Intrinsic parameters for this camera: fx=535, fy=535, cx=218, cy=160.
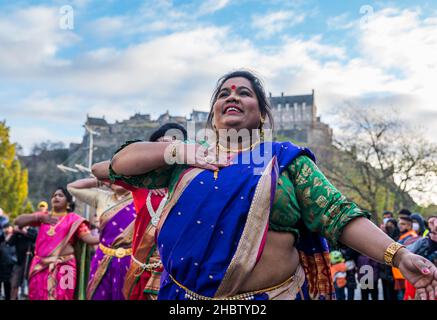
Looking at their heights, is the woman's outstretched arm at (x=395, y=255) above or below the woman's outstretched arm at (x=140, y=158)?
below

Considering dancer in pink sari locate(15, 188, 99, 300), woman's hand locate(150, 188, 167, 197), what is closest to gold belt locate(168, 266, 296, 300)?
woman's hand locate(150, 188, 167, 197)

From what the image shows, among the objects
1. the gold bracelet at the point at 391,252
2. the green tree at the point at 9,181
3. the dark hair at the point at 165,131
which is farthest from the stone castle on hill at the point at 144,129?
the gold bracelet at the point at 391,252

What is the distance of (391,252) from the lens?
2025 mm

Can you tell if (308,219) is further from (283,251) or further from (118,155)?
(118,155)

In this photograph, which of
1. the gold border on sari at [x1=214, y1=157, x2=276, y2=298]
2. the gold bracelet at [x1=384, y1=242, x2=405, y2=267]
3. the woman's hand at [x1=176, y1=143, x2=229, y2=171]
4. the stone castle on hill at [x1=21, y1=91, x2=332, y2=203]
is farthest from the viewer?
the stone castle on hill at [x1=21, y1=91, x2=332, y2=203]

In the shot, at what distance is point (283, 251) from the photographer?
234 cm

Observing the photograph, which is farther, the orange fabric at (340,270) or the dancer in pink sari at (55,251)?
the orange fabric at (340,270)

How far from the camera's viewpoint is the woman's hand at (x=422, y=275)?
188cm

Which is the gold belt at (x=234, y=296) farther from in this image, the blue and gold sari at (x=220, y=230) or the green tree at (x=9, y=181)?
the green tree at (x=9, y=181)

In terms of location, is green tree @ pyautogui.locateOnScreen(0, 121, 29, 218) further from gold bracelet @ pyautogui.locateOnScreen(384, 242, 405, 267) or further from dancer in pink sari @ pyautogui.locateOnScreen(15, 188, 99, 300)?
gold bracelet @ pyautogui.locateOnScreen(384, 242, 405, 267)

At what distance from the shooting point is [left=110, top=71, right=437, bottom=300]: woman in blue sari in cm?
223

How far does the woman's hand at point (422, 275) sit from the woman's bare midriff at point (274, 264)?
543 mm

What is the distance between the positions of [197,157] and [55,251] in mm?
4843
